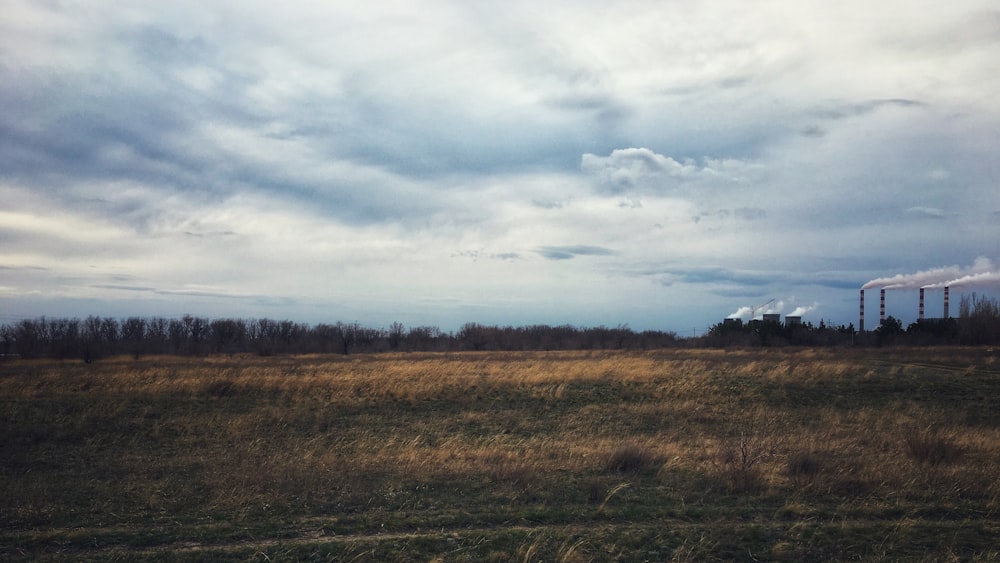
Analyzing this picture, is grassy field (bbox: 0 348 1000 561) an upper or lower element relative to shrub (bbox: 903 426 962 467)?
lower

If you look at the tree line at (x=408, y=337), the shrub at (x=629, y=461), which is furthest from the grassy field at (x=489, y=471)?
the tree line at (x=408, y=337)

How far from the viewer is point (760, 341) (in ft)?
237

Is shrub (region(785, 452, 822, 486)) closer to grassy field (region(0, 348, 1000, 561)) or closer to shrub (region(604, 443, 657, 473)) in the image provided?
grassy field (region(0, 348, 1000, 561))

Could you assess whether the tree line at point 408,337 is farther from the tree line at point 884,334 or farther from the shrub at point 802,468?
the shrub at point 802,468

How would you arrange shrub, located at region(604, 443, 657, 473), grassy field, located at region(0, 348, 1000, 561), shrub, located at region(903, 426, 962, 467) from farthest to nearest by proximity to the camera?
shrub, located at region(903, 426, 962, 467), shrub, located at region(604, 443, 657, 473), grassy field, located at region(0, 348, 1000, 561)

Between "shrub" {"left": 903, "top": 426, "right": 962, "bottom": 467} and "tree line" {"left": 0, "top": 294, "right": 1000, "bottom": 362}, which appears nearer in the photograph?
"shrub" {"left": 903, "top": 426, "right": 962, "bottom": 467}

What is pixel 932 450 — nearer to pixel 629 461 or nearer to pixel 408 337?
pixel 629 461

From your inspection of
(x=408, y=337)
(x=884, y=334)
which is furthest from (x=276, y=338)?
(x=884, y=334)

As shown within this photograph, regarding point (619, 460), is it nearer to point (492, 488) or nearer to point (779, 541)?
point (492, 488)

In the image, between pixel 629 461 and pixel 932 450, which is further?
pixel 932 450

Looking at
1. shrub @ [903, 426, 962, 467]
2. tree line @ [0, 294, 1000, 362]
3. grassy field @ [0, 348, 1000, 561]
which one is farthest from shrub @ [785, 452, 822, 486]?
tree line @ [0, 294, 1000, 362]

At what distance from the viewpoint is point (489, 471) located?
11789mm

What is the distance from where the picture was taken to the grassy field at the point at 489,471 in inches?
315

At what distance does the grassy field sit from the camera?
8008 mm
